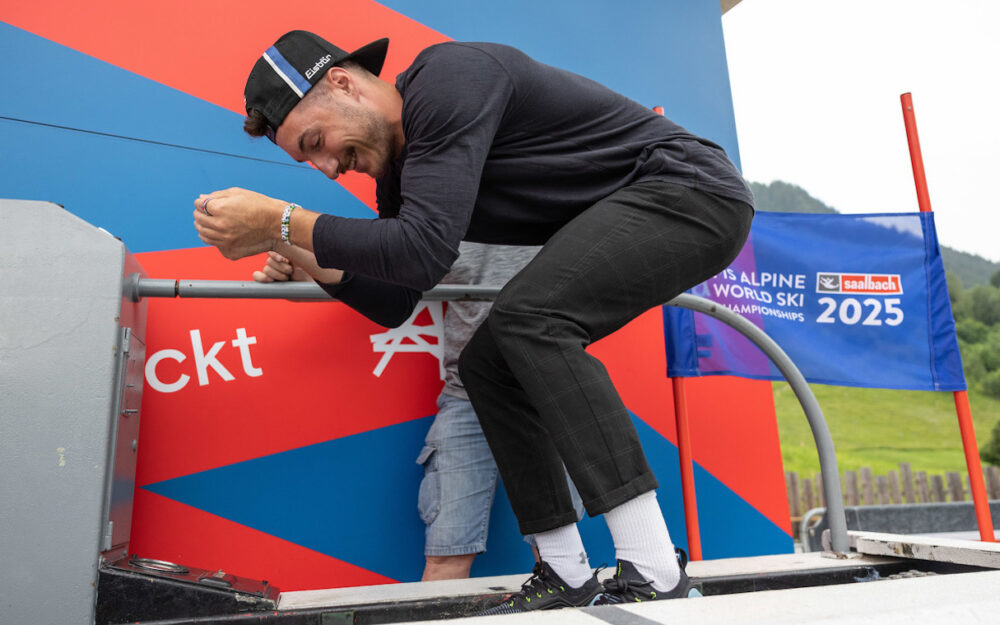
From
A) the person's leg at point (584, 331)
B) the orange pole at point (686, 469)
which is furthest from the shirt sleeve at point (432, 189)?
the orange pole at point (686, 469)

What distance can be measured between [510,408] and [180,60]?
1.49 meters

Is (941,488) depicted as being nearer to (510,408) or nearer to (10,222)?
(510,408)

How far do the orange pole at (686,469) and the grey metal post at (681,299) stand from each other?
36 centimetres

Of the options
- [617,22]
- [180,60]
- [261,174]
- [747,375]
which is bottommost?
[747,375]

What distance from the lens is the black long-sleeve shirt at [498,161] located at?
1009mm

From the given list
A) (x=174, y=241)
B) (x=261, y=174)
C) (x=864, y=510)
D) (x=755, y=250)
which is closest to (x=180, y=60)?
(x=261, y=174)

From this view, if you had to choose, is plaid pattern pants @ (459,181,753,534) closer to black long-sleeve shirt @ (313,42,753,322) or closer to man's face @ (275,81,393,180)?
black long-sleeve shirt @ (313,42,753,322)

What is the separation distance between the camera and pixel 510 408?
1217 millimetres

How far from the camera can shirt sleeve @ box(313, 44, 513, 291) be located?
100 cm

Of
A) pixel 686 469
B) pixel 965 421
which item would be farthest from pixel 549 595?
pixel 965 421

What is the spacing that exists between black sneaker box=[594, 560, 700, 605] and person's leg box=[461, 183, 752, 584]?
0.05m

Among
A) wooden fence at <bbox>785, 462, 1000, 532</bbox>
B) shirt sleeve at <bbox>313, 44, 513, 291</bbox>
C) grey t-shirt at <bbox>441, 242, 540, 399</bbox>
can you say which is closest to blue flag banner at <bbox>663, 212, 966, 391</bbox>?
grey t-shirt at <bbox>441, 242, 540, 399</bbox>

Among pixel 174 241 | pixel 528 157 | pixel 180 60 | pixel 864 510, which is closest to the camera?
pixel 528 157

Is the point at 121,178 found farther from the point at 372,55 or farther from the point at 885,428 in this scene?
the point at 885,428
